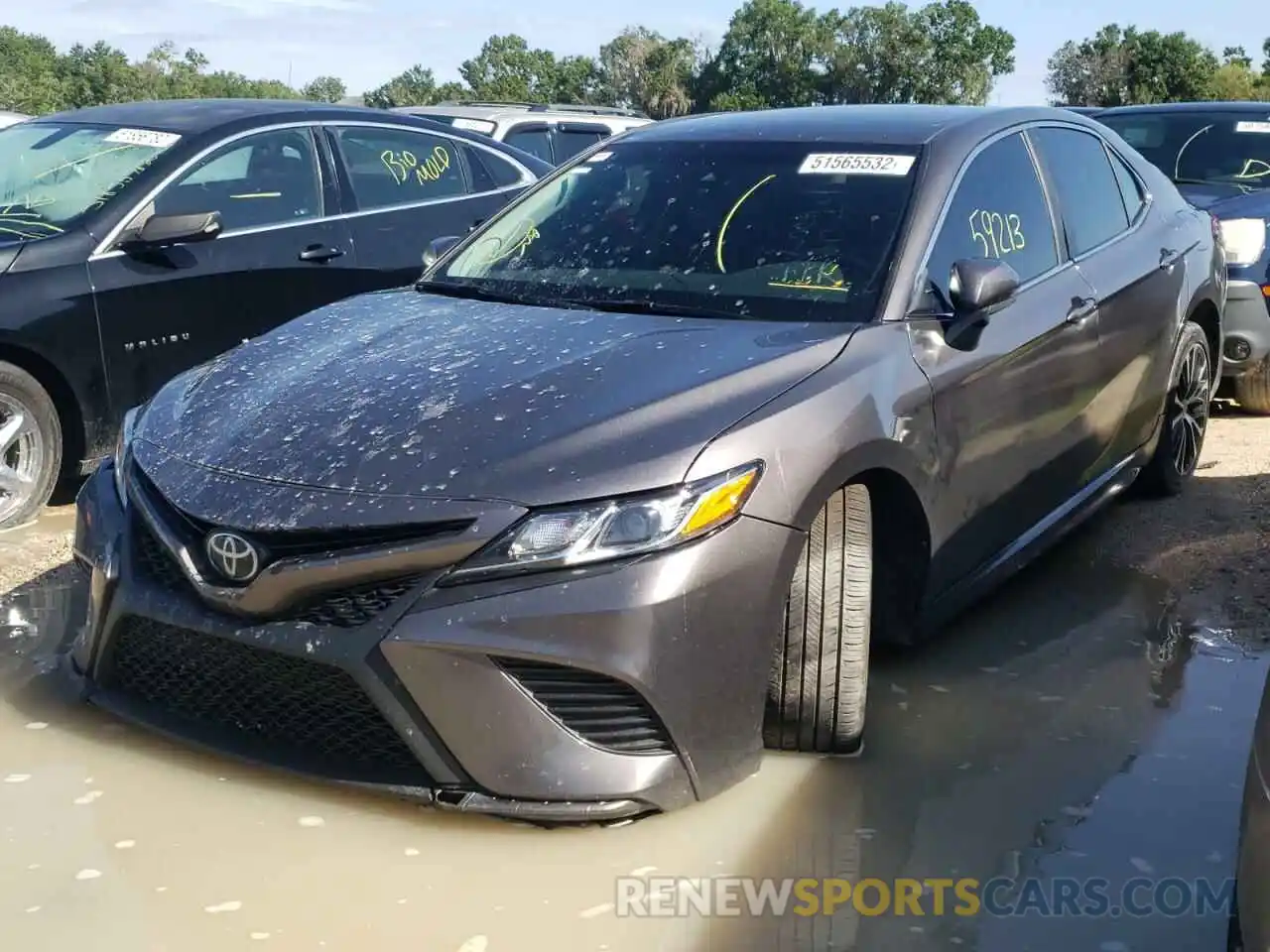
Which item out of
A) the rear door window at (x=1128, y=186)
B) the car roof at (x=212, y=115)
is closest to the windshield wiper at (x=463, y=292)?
the car roof at (x=212, y=115)

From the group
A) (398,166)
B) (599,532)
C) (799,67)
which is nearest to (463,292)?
(599,532)

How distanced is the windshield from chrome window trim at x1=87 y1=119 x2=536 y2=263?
4.6 inches

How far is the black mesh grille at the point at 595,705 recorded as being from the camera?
8.91 ft

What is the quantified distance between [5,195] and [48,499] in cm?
126

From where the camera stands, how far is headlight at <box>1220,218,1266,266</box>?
6.69m

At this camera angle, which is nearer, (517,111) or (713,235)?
(713,235)

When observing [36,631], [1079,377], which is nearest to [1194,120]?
[1079,377]

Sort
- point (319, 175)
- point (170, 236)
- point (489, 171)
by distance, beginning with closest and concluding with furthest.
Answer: point (170, 236), point (319, 175), point (489, 171)

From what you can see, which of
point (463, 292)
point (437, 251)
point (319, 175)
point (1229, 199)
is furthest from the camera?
point (1229, 199)

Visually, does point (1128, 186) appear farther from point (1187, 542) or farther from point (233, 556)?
point (233, 556)

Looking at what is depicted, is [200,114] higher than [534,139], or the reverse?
[200,114]

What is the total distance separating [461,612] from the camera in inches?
105
